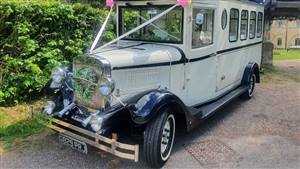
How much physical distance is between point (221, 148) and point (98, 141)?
205 centimetres

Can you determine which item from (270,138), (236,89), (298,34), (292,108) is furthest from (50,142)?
(298,34)

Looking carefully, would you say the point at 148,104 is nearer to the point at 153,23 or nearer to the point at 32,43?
the point at 153,23

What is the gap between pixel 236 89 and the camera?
300 inches

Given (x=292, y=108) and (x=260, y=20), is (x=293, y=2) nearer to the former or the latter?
(x=260, y=20)

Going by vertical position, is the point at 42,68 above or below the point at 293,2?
below

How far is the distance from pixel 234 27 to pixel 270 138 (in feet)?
8.47

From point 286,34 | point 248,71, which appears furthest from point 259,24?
point 286,34

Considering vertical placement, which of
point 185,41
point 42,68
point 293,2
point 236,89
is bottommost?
point 236,89

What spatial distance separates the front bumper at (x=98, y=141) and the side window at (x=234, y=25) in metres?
3.81

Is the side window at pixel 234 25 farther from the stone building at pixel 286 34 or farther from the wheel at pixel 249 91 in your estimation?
the stone building at pixel 286 34

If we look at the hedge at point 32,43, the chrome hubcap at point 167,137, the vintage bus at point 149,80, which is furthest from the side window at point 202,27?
the hedge at point 32,43

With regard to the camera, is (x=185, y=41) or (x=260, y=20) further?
(x=260, y=20)

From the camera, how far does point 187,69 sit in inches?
216

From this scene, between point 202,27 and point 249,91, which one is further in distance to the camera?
point 249,91
